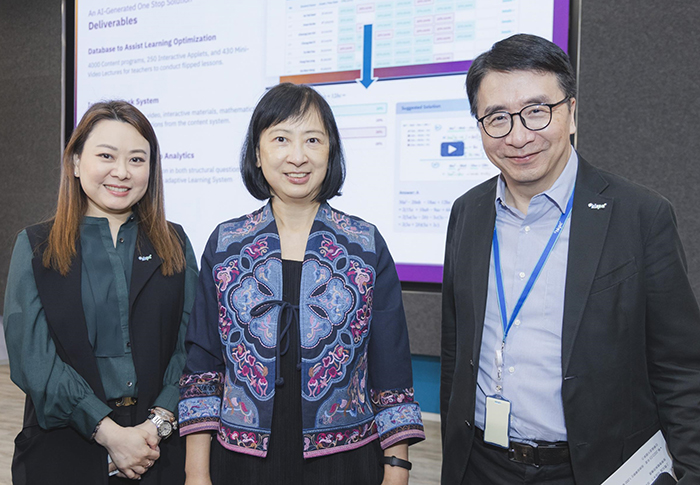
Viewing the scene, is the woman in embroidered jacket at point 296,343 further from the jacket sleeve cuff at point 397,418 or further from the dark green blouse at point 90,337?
the dark green blouse at point 90,337

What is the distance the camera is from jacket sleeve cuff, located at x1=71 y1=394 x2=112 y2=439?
120 cm

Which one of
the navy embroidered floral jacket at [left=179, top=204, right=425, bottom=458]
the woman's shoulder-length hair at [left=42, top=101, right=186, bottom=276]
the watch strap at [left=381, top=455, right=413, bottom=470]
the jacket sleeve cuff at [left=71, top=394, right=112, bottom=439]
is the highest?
the woman's shoulder-length hair at [left=42, top=101, right=186, bottom=276]

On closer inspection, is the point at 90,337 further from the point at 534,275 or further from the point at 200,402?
the point at 534,275

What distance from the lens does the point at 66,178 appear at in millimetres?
1357

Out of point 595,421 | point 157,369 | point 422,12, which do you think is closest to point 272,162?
point 157,369

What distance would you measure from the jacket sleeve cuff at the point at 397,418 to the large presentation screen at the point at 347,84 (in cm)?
153

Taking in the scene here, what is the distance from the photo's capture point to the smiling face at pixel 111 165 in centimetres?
132

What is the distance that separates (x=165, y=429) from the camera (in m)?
1.27

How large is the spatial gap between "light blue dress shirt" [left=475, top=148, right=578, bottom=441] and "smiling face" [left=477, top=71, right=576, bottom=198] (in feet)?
0.17

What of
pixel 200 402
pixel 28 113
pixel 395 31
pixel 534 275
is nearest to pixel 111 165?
pixel 200 402

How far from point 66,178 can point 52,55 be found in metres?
2.79

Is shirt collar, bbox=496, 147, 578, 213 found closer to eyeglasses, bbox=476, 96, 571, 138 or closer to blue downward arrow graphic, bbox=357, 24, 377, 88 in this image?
eyeglasses, bbox=476, 96, 571, 138

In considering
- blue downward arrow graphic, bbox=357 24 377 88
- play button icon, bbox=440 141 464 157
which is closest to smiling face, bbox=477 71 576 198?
play button icon, bbox=440 141 464 157

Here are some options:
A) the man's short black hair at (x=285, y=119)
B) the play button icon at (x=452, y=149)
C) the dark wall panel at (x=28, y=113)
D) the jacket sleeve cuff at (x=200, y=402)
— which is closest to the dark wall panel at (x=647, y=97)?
the play button icon at (x=452, y=149)
